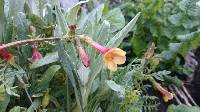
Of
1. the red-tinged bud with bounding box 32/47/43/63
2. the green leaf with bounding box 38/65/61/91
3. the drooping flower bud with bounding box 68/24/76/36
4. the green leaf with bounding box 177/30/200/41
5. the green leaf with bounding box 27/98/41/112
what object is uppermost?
the drooping flower bud with bounding box 68/24/76/36

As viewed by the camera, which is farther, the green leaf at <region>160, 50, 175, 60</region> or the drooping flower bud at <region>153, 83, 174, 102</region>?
the green leaf at <region>160, 50, 175, 60</region>

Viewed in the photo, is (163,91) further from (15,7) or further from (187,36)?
(187,36)

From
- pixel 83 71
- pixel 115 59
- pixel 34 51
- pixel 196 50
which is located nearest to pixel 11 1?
pixel 34 51

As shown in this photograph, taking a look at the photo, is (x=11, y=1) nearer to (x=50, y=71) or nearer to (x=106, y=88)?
(x=50, y=71)

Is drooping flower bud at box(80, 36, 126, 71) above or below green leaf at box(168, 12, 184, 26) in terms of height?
above

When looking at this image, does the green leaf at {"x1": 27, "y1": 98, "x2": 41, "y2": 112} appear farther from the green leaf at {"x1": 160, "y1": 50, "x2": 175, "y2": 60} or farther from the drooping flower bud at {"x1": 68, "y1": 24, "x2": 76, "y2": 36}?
the green leaf at {"x1": 160, "y1": 50, "x2": 175, "y2": 60}

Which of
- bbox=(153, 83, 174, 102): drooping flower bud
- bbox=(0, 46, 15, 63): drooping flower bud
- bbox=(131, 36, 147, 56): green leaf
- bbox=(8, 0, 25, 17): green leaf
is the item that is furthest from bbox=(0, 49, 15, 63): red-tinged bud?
bbox=(131, 36, 147, 56): green leaf
